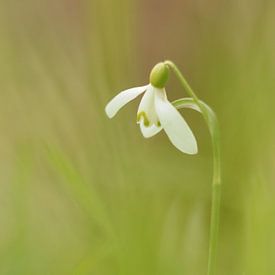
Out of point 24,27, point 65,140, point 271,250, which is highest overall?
point 24,27

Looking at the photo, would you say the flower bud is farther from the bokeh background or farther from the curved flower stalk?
the bokeh background

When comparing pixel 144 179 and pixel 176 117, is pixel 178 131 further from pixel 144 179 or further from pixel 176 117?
pixel 144 179

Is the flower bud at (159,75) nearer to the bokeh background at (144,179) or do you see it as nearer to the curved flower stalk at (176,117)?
the curved flower stalk at (176,117)

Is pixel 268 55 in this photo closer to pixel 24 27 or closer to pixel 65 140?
pixel 65 140

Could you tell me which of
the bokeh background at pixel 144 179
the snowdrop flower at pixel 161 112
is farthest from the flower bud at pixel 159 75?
the bokeh background at pixel 144 179

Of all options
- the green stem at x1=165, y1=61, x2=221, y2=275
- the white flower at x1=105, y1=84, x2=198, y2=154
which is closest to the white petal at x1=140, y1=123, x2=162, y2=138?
the white flower at x1=105, y1=84, x2=198, y2=154

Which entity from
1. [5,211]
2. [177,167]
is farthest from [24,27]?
[177,167]
